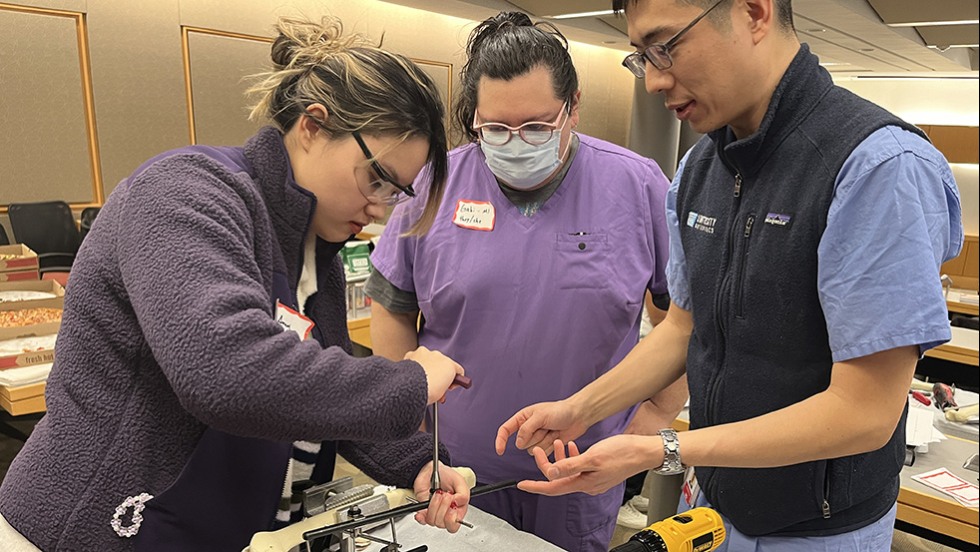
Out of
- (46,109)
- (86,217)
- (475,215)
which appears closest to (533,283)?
(475,215)

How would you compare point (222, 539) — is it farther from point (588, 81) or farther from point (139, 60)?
point (139, 60)

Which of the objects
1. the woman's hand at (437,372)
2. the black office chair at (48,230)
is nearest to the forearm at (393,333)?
the woman's hand at (437,372)

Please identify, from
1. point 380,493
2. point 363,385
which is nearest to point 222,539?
point 380,493

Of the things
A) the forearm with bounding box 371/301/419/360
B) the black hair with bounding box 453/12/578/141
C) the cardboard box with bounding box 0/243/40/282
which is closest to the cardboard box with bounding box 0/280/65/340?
the cardboard box with bounding box 0/243/40/282

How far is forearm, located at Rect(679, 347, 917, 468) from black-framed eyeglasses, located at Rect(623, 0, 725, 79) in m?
0.50

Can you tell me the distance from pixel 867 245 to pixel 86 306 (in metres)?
1.01

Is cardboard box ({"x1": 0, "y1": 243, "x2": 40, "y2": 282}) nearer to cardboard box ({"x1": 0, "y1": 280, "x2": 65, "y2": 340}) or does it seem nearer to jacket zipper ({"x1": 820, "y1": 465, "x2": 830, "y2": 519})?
cardboard box ({"x1": 0, "y1": 280, "x2": 65, "y2": 340})

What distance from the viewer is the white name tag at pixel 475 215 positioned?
1.54 meters

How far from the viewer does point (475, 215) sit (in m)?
1.55

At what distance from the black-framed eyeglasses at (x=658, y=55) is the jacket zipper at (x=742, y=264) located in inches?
10.9

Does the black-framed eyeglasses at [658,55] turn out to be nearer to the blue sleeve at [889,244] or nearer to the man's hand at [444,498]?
the blue sleeve at [889,244]

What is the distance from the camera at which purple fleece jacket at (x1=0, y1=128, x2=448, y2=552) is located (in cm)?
73

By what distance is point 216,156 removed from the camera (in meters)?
0.90

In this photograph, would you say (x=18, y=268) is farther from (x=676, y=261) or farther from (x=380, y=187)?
(x=676, y=261)
